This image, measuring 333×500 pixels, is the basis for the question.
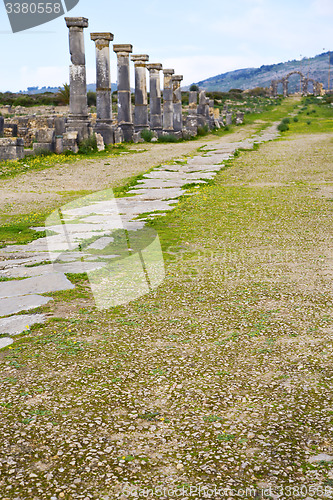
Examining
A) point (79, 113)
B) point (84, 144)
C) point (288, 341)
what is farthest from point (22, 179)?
point (288, 341)

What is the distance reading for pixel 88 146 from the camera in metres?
21.1

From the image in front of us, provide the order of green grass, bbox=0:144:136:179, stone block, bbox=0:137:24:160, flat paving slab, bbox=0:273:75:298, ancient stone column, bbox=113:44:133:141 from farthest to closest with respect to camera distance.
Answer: ancient stone column, bbox=113:44:133:141, stone block, bbox=0:137:24:160, green grass, bbox=0:144:136:179, flat paving slab, bbox=0:273:75:298

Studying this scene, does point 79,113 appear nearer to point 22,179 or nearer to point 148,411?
point 22,179

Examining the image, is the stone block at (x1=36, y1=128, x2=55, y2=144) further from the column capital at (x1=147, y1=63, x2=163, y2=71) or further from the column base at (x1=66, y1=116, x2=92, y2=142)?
the column capital at (x1=147, y1=63, x2=163, y2=71)

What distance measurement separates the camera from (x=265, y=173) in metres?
15.1

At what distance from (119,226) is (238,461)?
6.21 m

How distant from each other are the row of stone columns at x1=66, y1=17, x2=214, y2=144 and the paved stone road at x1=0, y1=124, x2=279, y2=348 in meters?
11.0

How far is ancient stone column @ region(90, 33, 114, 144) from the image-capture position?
24078mm

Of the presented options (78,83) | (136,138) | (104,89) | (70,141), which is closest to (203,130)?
(136,138)

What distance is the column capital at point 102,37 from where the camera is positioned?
23719 mm

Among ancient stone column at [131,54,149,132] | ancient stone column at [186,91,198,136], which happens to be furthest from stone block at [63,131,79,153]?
ancient stone column at [186,91,198,136]

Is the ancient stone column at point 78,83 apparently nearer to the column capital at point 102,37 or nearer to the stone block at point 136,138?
the column capital at point 102,37

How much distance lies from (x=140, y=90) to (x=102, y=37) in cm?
564

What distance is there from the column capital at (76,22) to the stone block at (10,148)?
5.59m
